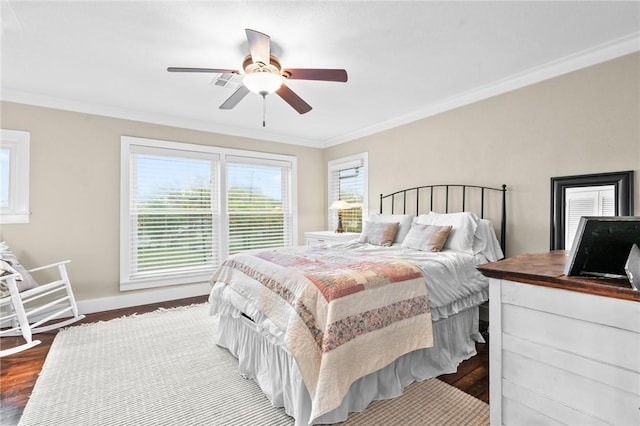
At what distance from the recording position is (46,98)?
3.48 meters

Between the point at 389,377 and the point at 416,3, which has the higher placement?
the point at 416,3

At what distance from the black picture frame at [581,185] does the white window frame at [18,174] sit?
5.37 metres

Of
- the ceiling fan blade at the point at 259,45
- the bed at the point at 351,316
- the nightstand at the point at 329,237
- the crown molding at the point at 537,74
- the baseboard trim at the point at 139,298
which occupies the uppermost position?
the crown molding at the point at 537,74

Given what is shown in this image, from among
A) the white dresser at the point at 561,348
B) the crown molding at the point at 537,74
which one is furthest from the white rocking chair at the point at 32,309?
the crown molding at the point at 537,74

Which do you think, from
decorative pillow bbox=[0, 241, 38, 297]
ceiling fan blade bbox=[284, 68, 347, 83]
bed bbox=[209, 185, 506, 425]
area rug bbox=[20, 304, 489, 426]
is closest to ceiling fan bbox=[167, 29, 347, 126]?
ceiling fan blade bbox=[284, 68, 347, 83]

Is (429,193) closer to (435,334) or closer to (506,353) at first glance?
(435,334)

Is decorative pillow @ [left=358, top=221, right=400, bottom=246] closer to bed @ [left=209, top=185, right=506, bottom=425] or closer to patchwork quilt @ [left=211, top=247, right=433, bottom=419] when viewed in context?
bed @ [left=209, top=185, right=506, bottom=425]

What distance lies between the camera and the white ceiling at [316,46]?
2.01 meters

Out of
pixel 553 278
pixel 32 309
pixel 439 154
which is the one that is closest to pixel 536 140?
pixel 439 154

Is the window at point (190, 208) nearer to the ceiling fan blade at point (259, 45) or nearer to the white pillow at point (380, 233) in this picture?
Answer: the white pillow at point (380, 233)

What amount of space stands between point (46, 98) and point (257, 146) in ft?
8.56

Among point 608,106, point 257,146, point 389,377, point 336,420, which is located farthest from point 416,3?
point 257,146

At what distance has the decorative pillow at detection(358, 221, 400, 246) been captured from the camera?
3.46m

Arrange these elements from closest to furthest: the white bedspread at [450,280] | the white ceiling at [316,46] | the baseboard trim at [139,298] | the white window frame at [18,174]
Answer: the white ceiling at [316,46] → the white bedspread at [450,280] → the white window frame at [18,174] → the baseboard trim at [139,298]
